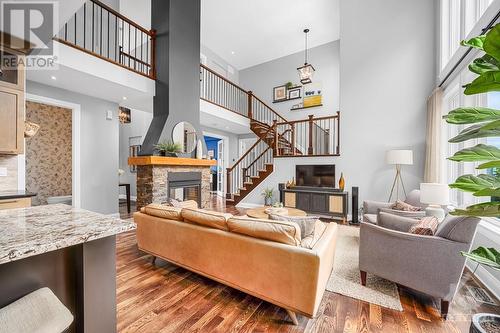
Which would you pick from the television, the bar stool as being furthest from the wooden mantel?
the bar stool

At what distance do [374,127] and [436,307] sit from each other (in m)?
3.81

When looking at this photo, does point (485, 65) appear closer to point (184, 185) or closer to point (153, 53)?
point (184, 185)

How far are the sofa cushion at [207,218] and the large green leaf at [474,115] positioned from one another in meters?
1.72

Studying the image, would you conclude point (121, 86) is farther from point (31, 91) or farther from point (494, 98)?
point (494, 98)

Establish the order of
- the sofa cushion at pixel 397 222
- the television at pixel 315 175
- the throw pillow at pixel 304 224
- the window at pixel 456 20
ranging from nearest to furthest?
the throw pillow at pixel 304 224 < the sofa cushion at pixel 397 222 < the window at pixel 456 20 < the television at pixel 315 175

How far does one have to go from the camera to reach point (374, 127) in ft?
15.9

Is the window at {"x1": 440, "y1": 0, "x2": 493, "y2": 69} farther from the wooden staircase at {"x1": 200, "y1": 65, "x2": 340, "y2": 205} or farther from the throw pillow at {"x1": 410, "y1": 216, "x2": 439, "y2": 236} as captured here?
the wooden staircase at {"x1": 200, "y1": 65, "x2": 340, "y2": 205}

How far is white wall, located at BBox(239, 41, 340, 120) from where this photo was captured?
7035 mm

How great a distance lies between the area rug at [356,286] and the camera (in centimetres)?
198

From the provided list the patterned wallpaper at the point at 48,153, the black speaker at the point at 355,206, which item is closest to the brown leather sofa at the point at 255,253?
the black speaker at the point at 355,206

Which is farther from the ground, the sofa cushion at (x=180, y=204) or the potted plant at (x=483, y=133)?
the potted plant at (x=483, y=133)

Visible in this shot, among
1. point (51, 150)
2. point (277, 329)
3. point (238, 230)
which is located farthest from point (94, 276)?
point (51, 150)

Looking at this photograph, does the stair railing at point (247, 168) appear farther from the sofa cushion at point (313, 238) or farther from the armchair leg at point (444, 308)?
the armchair leg at point (444, 308)

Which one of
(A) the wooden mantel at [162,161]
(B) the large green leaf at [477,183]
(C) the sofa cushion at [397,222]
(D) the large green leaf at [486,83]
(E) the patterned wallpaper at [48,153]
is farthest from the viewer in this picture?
(E) the patterned wallpaper at [48,153]
